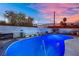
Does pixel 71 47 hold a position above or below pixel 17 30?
below

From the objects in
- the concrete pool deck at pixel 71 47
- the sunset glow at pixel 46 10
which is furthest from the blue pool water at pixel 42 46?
the sunset glow at pixel 46 10

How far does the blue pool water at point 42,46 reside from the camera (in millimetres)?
1573

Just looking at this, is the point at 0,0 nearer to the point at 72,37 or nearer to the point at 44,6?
the point at 44,6

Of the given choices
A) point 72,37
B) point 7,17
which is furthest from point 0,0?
point 72,37

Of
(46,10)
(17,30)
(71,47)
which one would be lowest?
(71,47)

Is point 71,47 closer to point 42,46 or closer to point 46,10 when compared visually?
point 42,46

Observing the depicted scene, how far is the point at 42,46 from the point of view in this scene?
62.4 inches

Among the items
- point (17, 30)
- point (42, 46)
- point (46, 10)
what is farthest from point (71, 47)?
point (17, 30)

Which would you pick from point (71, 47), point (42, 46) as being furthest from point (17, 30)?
point (71, 47)

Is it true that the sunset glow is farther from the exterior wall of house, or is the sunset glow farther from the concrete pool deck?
the concrete pool deck

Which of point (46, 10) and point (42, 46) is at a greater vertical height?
point (46, 10)

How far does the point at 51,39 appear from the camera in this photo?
62.4 inches

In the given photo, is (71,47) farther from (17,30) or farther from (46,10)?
(17,30)

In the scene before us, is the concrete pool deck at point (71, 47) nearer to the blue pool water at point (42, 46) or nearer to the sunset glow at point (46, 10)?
the blue pool water at point (42, 46)
